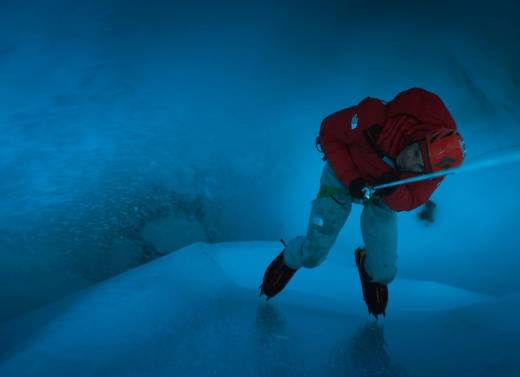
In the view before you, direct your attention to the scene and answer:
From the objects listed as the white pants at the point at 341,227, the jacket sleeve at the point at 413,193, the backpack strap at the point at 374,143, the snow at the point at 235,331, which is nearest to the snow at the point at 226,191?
the snow at the point at 235,331

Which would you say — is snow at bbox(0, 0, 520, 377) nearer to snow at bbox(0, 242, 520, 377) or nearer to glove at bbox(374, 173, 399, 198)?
snow at bbox(0, 242, 520, 377)

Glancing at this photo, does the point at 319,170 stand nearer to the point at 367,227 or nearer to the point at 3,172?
the point at 367,227

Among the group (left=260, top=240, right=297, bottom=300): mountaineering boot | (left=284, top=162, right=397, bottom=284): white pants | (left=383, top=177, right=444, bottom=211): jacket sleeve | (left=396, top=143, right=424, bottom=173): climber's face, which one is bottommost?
(left=260, top=240, right=297, bottom=300): mountaineering boot

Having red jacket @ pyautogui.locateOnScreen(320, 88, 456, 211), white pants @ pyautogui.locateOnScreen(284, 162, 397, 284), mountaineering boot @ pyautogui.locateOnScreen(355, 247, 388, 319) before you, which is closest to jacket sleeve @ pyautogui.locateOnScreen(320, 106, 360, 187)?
red jacket @ pyautogui.locateOnScreen(320, 88, 456, 211)

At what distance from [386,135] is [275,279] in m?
0.63

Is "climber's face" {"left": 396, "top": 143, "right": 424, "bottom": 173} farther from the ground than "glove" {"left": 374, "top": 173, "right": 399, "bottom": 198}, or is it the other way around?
"climber's face" {"left": 396, "top": 143, "right": 424, "bottom": 173}

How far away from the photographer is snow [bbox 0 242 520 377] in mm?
832

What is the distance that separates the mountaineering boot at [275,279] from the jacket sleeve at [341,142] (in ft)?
1.31

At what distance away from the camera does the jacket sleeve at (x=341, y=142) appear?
1122 millimetres

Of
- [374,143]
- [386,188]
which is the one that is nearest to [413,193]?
[386,188]

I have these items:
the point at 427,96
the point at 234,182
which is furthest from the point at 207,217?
the point at 427,96

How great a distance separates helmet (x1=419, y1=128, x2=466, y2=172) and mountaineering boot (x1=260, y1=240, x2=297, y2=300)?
2.13ft

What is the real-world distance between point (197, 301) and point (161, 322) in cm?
17

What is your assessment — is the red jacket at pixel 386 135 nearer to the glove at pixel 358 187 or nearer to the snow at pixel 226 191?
the glove at pixel 358 187
